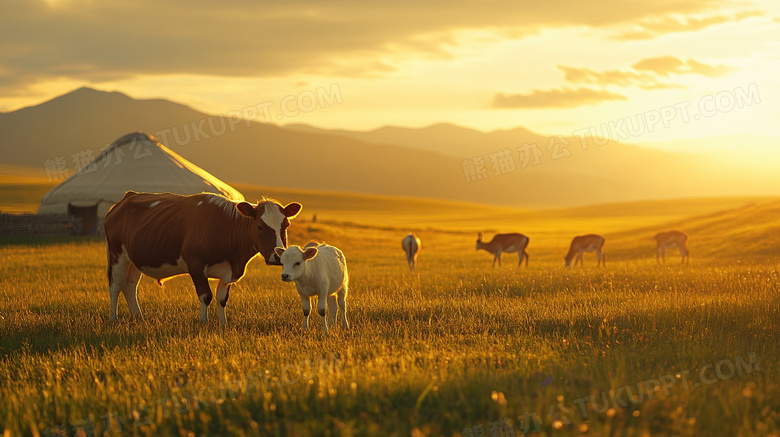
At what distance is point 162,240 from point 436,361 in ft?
18.5

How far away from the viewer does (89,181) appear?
38.2 m

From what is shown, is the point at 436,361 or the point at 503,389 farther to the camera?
the point at 436,361

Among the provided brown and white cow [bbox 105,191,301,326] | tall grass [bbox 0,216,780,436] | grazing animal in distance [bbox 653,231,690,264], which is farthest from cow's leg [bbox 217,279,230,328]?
grazing animal in distance [bbox 653,231,690,264]

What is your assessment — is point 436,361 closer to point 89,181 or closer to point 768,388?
point 768,388

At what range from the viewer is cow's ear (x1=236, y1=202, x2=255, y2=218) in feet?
29.3

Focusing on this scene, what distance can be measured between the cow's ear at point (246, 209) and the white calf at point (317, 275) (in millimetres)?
981

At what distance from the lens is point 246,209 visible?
29.5ft

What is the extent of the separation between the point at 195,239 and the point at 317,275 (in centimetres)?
226

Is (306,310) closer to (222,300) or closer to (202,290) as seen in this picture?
(222,300)

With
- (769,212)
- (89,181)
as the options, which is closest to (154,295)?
(89,181)

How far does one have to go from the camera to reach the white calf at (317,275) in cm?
804

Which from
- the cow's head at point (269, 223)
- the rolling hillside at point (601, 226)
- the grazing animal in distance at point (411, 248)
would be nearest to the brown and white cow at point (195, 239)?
the cow's head at point (269, 223)

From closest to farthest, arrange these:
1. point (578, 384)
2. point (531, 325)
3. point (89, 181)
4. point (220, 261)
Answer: point (578, 384) → point (531, 325) → point (220, 261) → point (89, 181)

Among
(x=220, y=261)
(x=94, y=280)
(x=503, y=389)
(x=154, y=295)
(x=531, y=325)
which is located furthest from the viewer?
(x=94, y=280)
